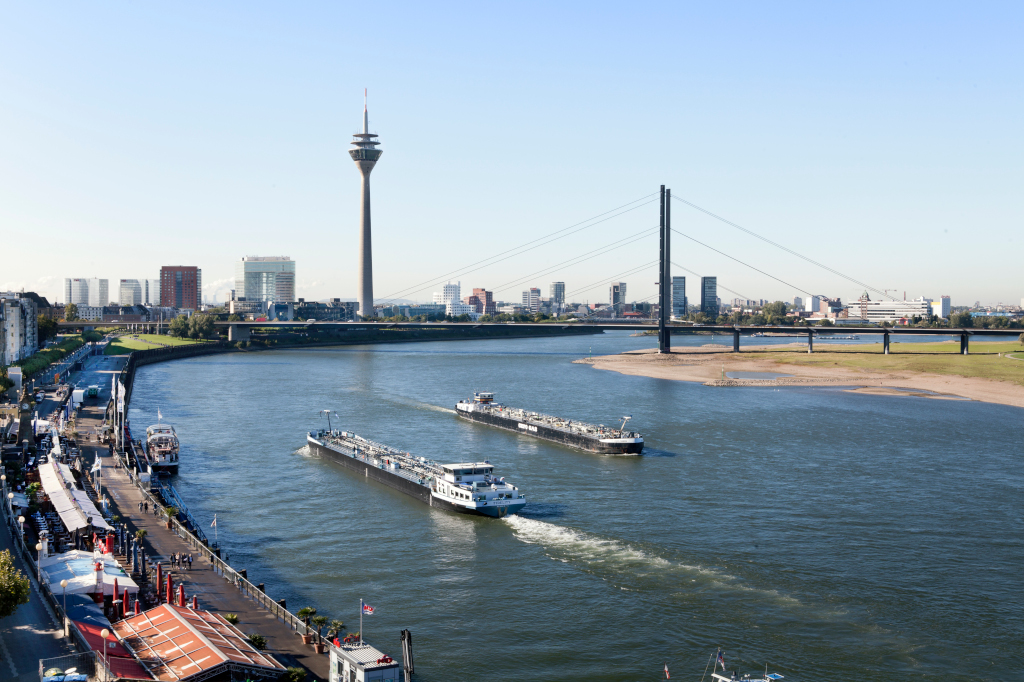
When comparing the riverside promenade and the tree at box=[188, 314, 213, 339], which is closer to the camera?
the riverside promenade

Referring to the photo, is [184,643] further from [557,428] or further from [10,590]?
[557,428]

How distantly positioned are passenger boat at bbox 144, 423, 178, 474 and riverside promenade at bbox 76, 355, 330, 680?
10.2 feet

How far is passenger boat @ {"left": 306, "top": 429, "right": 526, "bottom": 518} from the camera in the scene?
31.7 meters

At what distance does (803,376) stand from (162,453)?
65393 mm

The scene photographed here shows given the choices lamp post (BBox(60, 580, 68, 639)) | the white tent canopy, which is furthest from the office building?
lamp post (BBox(60, 580, 68, 639))

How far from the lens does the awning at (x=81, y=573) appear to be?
2000 centimetres

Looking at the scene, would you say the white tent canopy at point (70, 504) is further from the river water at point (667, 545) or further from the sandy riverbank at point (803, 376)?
the sandy riverbank at point (803, 376)

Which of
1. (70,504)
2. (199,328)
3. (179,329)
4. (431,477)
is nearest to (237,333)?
(199,328)

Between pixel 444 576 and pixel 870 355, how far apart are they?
94123mm

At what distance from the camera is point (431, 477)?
35.5 metres

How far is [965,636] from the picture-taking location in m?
20.7

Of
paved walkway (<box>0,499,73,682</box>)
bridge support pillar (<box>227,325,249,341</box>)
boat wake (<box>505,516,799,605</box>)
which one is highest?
bridge support pillar (<box>227,325,249,341</box>)

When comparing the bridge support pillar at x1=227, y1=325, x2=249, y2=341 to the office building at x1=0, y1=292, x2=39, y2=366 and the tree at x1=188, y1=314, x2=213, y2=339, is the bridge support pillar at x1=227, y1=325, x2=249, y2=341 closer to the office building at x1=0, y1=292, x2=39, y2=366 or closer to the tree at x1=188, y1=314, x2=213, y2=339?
the tree at x1=188, y1=314, x2=213, y2=339

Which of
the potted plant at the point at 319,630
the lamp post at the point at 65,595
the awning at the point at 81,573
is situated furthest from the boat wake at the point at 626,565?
the lamp post at the point at 65,595
